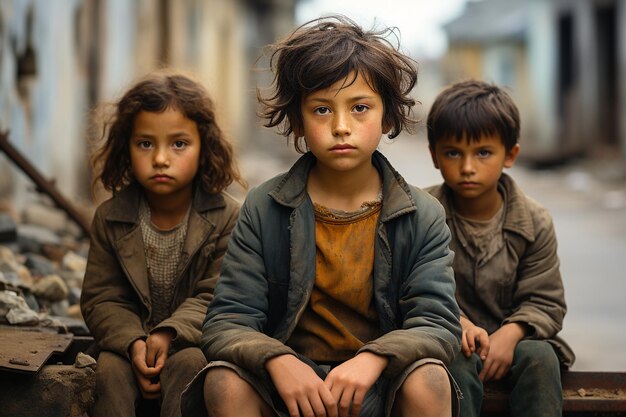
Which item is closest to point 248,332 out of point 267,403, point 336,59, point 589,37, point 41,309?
point 267,403

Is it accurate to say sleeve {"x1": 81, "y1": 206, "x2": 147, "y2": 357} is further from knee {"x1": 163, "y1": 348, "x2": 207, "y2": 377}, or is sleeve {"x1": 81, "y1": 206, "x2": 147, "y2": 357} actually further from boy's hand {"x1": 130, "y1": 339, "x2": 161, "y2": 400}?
knee {"x1": 163, "y1": 348, "x2": 207, "y2": 377}

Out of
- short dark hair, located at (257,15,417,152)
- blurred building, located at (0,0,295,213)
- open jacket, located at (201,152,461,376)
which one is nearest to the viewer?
open jacket, located at (201,152,461,376)

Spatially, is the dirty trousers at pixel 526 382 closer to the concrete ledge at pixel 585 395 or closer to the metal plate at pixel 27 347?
the concrete ledge at pixel 585 395

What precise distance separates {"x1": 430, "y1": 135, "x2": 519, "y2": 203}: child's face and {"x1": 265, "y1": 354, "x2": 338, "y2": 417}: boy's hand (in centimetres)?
119

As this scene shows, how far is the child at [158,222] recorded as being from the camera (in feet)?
11.0

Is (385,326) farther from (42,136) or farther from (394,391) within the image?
(42,136)

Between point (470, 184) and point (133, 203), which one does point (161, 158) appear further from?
point (470, 184)

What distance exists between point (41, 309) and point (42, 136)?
3282mm

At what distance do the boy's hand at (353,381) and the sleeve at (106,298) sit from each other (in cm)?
87

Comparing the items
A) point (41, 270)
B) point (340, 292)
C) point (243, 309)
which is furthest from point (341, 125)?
point (41, 270)

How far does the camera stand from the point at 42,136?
730cm

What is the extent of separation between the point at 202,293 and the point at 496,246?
1035mm

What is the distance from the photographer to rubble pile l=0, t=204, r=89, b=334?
12.4 ft

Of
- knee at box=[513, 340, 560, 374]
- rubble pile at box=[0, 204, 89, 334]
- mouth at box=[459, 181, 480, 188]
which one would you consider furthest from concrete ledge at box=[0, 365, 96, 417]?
mouth at box=[459, 181, 480, 188]
